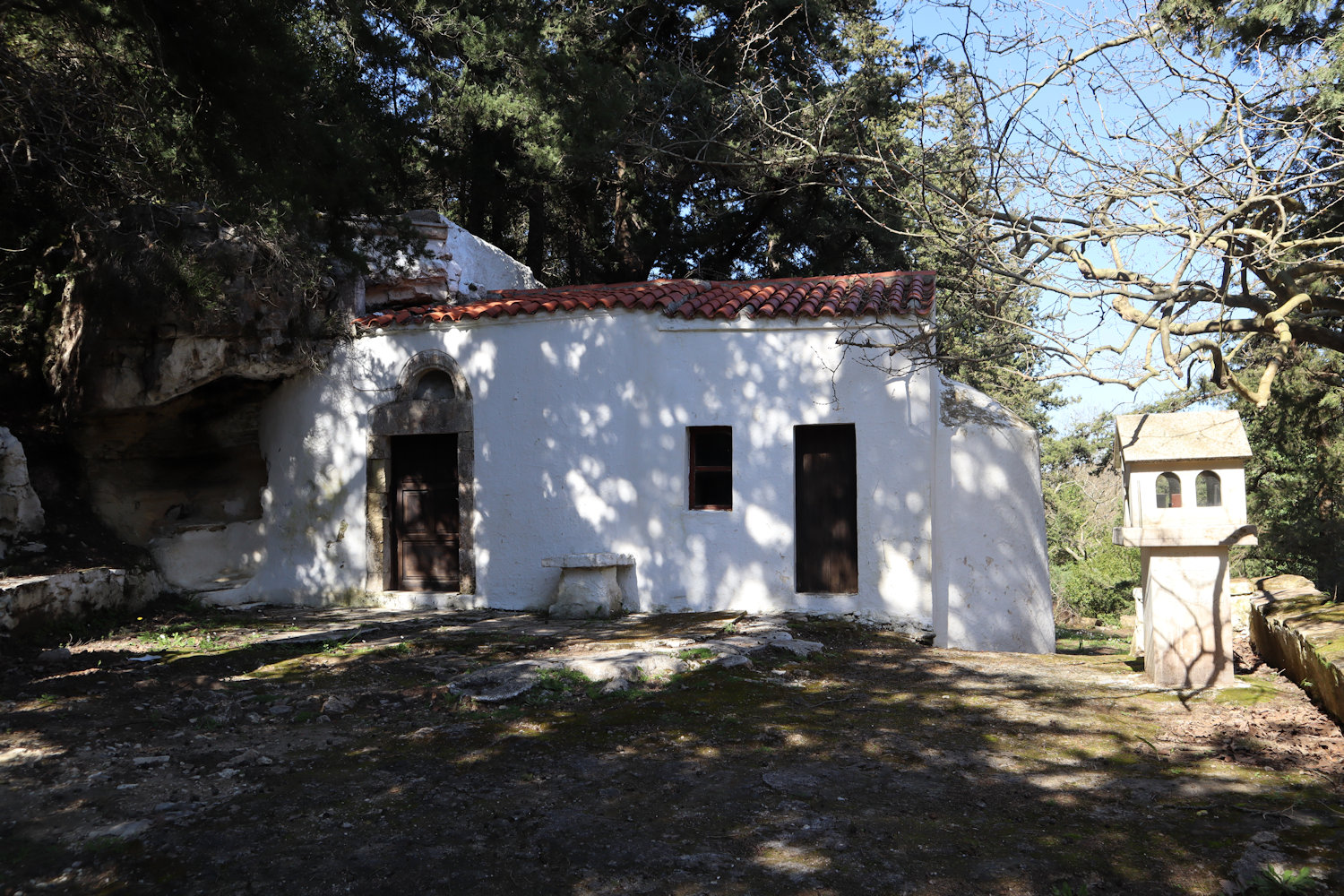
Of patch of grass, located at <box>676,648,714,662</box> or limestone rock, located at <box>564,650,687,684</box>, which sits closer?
limestone rock, located at <box>564,650,687,684</box>

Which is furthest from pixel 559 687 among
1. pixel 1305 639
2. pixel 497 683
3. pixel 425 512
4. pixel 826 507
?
pixel 425 512

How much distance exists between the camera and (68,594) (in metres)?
8.62

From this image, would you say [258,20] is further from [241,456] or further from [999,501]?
[999,501]

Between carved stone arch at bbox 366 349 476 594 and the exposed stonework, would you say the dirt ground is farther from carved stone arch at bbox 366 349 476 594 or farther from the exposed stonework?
the exposed stonework

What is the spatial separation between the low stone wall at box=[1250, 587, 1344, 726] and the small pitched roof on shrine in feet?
4.12

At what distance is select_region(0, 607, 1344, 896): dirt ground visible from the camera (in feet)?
11.5

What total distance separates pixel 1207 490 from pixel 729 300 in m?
5.72

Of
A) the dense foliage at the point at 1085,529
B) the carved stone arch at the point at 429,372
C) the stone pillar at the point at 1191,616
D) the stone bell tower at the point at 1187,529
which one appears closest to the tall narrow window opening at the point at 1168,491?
the stone bell tower at the point at 1187,529

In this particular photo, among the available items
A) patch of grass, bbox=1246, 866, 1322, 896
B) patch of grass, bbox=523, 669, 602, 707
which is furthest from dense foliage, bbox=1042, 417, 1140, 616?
patch of grass, bbox=1246, 866, 1322, 896

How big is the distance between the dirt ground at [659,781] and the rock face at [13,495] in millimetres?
2387

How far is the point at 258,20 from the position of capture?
6.22 metres

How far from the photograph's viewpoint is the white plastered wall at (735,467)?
32.6 ft

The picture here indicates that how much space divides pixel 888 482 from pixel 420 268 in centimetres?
697

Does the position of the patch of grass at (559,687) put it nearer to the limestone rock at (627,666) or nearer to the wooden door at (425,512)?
the limestone rock at (627,666)
